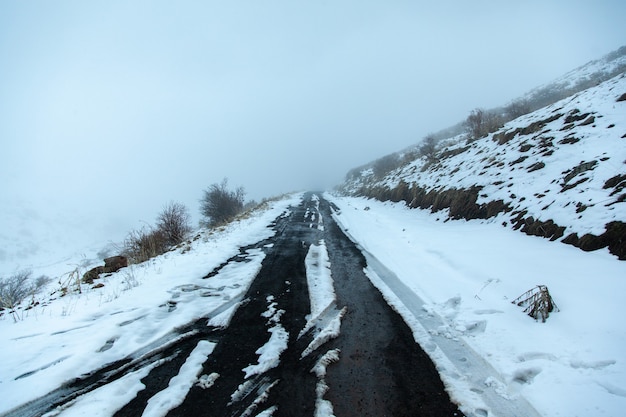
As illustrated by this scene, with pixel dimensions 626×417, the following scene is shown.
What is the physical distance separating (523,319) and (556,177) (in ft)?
20.6

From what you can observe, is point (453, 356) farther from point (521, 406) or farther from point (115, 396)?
point (115, 396)

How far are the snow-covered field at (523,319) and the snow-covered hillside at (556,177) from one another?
577 mm

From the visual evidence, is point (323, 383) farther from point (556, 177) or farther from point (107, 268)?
point (556, 177)

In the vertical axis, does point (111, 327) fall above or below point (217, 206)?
below

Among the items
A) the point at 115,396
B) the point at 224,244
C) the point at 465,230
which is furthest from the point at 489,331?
the point at 224,244

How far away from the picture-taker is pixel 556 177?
28.3ft

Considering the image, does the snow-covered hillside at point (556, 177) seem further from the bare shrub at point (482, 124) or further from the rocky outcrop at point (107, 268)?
the rocky outcrop at point (107, 268)

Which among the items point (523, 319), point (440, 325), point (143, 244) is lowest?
point (523, 319)

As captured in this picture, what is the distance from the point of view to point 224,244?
10.3 m

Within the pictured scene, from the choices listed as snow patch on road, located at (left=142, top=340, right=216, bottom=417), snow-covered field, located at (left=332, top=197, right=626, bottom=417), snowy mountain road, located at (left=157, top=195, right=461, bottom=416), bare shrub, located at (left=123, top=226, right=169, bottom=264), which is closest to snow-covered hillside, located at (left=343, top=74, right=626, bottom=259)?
snow-covered field, located at (left=332, top=197, right=626, bottom=417)

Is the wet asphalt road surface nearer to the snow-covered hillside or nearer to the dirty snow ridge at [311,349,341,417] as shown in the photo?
the dirty snow ridge at [311,349,341,417]

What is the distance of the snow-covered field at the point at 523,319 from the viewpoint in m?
3.01

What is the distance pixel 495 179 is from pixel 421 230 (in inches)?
135

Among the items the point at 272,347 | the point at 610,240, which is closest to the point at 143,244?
the point at 272,347
